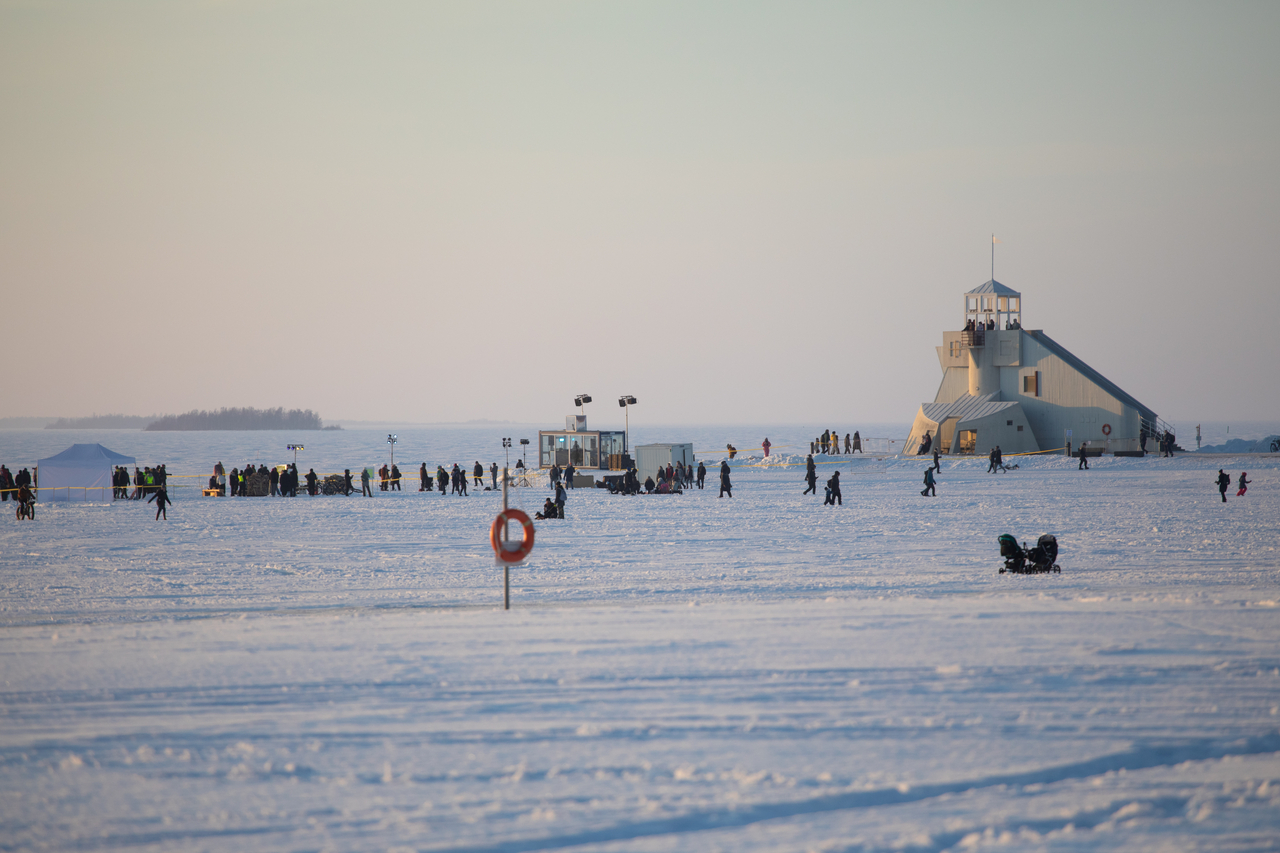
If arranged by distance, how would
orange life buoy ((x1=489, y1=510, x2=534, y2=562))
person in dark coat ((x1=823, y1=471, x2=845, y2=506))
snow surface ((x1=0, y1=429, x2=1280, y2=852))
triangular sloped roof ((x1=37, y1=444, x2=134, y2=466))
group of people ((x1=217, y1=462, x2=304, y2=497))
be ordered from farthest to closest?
1. group of people ((x1=217, y1=462, x2=304, y2=497))
2. triangular sloped roof ((x1=37, y1=444, x2=134, y2=466))
3. person in dark coat ((x1=823, y1=471, x2=845, y2=506))
4. orange life buoy ((x1=489, y1=510, x2=534, y2=562))
5. snow surface ((x1=0, y1=429, x2=1280, y2=852))

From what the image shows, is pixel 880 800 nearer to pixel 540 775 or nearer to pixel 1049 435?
pixel 540 775

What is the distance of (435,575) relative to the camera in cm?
1388

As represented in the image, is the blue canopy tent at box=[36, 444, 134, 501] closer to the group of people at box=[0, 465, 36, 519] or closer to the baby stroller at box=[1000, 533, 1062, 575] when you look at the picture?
the group of people at box=[0, 465, 36, 519]

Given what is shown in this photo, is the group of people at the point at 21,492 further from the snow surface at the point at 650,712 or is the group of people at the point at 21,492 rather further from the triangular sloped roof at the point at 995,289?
the triangular sloped roof at the point at 995,289

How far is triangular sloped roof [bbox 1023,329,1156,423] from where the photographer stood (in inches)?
1969

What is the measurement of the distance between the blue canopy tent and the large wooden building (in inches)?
1526

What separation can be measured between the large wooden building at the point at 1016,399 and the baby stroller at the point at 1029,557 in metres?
39.4

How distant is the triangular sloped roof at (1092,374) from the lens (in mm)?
50000

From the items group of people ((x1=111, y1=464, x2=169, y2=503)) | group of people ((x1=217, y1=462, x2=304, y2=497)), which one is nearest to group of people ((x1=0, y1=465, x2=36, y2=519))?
group of people ((x1=111, y1=464, x2=169, y2=503))

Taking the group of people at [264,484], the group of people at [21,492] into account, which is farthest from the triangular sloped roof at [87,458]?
the group of people at [264,484]

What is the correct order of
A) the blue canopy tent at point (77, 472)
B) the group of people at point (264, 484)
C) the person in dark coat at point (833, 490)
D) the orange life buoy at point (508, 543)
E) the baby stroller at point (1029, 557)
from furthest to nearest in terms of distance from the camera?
1. the group of people at point (264, 484)
2. the blue canopy tent at point (77, 472)
3. the person in dark coat at point (833, 490)
4. the baby stroller at point (1029, 557)
5. the orange life buoy at point (508, 543)

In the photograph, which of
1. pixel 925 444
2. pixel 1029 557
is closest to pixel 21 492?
pixel 1029 557

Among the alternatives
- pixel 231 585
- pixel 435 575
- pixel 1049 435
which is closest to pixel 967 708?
pixel 435 575

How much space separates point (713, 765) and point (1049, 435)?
167ft
